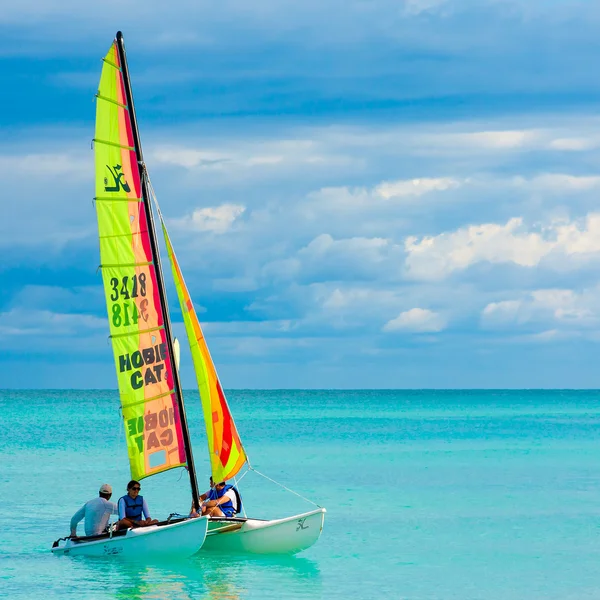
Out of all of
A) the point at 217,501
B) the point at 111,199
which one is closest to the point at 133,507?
the point at 217,501

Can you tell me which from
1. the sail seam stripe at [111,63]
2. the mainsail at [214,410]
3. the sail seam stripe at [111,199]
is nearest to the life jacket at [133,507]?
the mainsail at [214,410]

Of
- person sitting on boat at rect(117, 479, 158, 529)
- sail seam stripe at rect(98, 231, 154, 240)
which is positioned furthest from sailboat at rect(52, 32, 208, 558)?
person sitting on boat at rect(117, 479, 158, 529)

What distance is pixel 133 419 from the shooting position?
22000 millimetres

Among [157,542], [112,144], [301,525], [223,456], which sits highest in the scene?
[112,144]

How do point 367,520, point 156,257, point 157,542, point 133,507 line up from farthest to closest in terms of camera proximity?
point 367,520 < point 156,257 < point 133,507 < point 157,542

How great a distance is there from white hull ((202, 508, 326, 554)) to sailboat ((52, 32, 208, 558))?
0.73 meters

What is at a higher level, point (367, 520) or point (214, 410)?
point (214, 410)

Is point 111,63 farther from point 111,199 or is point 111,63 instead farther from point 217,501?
point 217,501

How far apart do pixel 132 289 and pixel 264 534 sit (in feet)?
16.4

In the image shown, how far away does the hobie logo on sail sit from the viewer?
21641mm

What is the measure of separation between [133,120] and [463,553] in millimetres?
11185

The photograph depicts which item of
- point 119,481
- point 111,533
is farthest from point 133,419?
point 119,481

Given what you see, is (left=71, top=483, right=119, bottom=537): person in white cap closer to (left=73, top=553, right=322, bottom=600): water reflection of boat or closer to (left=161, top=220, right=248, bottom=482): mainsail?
(left=73, top=553, right=322, bottom=600): water reflection of boat

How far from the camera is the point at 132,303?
2194cm
